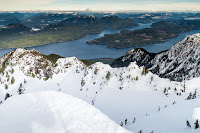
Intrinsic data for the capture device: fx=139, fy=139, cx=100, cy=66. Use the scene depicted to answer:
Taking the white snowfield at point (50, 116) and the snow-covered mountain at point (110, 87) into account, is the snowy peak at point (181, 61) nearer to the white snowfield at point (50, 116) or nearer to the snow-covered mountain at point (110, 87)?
the snow-covered mountain at point (110, 87)

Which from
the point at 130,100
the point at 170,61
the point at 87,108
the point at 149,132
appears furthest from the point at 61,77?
the point at 170,61

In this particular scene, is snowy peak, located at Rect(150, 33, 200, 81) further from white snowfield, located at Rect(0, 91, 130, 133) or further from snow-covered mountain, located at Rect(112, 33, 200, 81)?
white snowfield, located at Rect(0, 91, 130, 133)

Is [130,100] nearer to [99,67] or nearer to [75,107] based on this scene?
[99,67]

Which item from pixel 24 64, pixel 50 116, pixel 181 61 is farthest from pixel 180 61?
pixel 50 116

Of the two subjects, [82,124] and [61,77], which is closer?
[82,124]

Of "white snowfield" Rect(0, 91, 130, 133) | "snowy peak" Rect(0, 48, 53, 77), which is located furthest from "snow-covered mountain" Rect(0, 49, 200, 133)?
"white snowfield" Rect(0, 91, 130, 133)

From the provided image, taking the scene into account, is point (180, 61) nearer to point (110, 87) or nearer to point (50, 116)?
point (110, 87)

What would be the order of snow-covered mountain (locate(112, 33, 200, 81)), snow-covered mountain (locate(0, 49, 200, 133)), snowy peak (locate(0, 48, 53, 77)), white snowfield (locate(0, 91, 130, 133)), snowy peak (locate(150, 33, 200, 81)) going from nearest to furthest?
white snowfield (locate(0, 91, 130, 133)), snow-covered mountain (locate(0, 49, 200, 133)), snowy peak (locate(0, 48, 53, 77)), snow-covered mountain (locate(112, 33, 200, 81)), snowy peak (locate(150, 33, 200, 81))
